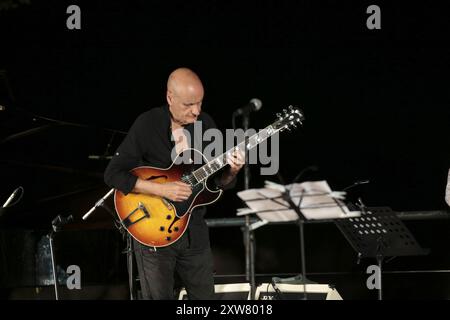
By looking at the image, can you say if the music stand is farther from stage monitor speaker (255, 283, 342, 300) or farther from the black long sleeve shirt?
the black long sleeve shirt

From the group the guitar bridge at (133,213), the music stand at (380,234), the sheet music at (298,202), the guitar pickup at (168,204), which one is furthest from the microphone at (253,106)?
the music stand at (380,234)

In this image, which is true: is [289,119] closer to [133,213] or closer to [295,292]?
[133,213]

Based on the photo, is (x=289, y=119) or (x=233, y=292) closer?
(x=289, y=119)

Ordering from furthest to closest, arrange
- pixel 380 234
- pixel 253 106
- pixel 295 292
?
1. pixel 295 292
2. pixel 380 234
3. pixel 253 106

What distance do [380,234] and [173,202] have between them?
1.55 metres

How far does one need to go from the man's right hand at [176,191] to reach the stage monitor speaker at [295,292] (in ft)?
4.07

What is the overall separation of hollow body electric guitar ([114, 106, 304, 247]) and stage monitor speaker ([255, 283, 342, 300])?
3.87ft

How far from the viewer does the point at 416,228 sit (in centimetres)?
603

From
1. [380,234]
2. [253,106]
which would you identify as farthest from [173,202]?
[380,234]

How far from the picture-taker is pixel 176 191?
14.6ft

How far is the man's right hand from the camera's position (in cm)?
443

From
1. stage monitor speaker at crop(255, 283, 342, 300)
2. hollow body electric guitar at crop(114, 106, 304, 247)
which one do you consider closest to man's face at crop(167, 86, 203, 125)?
hollow body electric guitar at crop(114, 106, 304, 247)

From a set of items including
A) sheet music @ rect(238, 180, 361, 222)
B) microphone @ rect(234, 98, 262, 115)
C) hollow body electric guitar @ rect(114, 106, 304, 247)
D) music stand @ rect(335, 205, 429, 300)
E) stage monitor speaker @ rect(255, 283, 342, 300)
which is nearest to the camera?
sheet music @ rect(238, 180, 361, 222)
